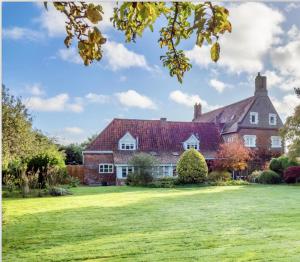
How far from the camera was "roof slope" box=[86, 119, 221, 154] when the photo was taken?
1080 centimetres

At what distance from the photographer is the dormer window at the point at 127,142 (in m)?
11.0

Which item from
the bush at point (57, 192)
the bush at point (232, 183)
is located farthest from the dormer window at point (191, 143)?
the bush at point (57, 192)

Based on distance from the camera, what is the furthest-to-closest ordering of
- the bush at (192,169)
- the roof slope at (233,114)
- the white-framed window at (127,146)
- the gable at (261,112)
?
the white-framed window at (127,146)
the roof slope at (233,114)
the gable at (261,112)
the bush at (192,169)

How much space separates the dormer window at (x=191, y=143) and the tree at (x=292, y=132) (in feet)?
8.58

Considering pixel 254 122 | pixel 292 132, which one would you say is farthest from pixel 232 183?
pixel 254 122

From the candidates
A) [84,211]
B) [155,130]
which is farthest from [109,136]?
[84,211]

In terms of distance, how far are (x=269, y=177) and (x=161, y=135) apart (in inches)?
127

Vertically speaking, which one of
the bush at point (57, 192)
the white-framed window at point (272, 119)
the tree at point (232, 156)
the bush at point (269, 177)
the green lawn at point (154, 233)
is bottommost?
the green lawn at point (154, 233)

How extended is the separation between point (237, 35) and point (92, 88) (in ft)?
6.15

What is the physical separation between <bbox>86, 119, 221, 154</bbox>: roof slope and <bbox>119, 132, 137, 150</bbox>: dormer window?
120 millimetres

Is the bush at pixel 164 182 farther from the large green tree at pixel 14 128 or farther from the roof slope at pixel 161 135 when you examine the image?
the large green tree at pixel 14 128

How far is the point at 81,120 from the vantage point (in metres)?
4.33

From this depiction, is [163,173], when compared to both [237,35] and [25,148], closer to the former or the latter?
[25,148]

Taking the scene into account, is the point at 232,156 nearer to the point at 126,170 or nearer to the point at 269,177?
the point at 269,177
